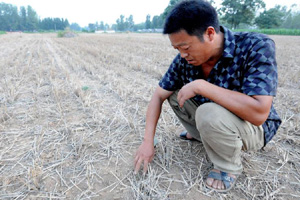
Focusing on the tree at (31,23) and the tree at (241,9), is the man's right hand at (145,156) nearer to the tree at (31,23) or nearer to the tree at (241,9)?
the tree at (241,9)

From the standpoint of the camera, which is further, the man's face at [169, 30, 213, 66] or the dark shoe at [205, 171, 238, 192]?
the dark shoe at [205, 171, 238, 192]

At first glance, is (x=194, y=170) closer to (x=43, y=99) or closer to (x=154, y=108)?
(x=154, y=108)

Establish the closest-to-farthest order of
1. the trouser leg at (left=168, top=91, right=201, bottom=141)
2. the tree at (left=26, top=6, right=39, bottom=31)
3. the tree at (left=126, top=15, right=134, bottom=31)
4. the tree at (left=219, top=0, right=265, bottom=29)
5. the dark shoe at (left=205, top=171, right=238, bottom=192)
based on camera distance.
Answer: the dark shoe at (left=205, top=171, right=238, bottom=192), the trouser leg at (left=168, top=91, right=201, bottom=141), the tree at (left=219, top=0, right=265, bottom=29), the tree at (left=26, top=6, right=39, bottom=31), the tree at (left=126, top=15, right=134, bottom=31)

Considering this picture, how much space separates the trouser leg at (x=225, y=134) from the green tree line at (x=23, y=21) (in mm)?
81989

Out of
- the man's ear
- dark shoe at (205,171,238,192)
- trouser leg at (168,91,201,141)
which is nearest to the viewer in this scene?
the man's ear

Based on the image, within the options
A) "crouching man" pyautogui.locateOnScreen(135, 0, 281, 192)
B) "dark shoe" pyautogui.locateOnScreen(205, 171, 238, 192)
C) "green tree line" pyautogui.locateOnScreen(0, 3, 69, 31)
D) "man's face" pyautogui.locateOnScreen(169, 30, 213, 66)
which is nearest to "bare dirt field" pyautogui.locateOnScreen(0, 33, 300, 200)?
"dark shoe" pyautogui.locateOnScreen(205, 171, 238, 192)

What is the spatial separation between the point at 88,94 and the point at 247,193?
8.63 feet

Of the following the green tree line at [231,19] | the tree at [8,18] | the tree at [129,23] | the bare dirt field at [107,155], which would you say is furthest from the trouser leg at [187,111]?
the tree at [129,23]

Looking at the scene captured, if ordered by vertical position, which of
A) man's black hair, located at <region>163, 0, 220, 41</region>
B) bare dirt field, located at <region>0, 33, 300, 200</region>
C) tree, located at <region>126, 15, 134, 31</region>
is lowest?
bare dirt field, located at <region>0, 33, 300, 200</region>

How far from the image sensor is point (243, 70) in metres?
1.40

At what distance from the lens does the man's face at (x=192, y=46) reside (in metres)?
1.34

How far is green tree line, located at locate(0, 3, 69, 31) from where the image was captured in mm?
66562

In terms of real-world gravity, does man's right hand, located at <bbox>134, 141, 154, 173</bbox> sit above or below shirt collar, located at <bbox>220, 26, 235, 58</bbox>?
below

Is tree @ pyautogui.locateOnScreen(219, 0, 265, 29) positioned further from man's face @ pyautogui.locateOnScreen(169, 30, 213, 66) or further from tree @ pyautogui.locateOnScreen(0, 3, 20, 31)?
tree @ pyautogui.locateOnScreen(0, 3, 20, 31)
